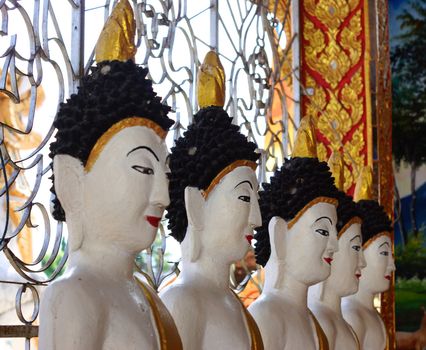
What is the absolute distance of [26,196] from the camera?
2.89 metres

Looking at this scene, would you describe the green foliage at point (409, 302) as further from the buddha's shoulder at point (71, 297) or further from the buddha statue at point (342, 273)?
the buddha's shoulder at point (71, 297)

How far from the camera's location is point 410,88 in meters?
6.59

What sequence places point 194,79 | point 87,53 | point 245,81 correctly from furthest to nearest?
1. point 245,81
2. point 194,79
3. point 87,53

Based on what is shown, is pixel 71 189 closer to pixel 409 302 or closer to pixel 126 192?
pixel 126 192

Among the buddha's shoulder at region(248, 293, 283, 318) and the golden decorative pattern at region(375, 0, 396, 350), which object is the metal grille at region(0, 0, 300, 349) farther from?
the golden decorative pattern at region(375, 0, 396, 350)

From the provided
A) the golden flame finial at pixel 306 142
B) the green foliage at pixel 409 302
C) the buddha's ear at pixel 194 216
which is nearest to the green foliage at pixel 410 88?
the green foliage at pixel 409 302

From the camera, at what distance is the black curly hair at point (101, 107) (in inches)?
87.7

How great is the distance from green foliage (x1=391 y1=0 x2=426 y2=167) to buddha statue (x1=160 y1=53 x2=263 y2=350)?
3.99m

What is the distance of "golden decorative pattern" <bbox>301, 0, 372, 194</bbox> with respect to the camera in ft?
17.3

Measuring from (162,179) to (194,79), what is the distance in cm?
163

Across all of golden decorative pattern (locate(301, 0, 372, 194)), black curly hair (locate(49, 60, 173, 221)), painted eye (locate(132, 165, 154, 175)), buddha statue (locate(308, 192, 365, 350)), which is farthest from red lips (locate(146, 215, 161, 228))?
golden decorative pattern (locate(301, 0, 372, 194))

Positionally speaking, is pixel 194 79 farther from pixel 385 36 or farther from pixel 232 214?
pixel 385 36

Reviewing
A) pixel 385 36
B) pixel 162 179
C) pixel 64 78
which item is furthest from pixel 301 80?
pixel 162 179

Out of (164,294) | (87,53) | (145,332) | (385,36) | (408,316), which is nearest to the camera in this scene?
(145,332)
